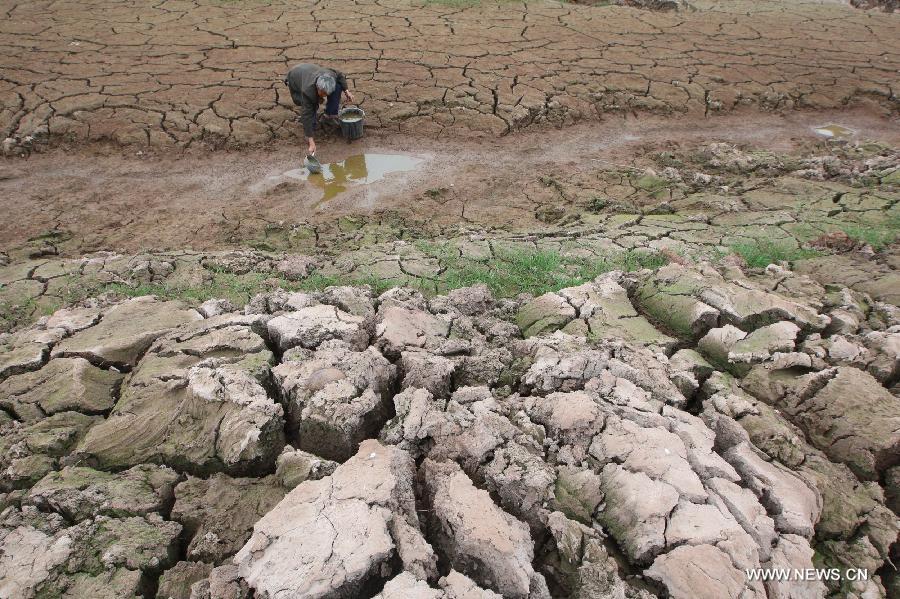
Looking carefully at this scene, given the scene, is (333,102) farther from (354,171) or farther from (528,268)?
(528,268)

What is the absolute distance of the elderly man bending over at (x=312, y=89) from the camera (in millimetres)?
6152

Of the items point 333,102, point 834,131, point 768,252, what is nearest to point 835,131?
point 834,131

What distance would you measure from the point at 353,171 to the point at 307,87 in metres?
1.13

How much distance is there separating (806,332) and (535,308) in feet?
5.09

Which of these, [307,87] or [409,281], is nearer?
[409,281]

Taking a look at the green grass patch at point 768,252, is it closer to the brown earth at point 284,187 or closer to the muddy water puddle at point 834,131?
the brown earth at point 284,187

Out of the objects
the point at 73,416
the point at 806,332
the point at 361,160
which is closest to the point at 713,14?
the point at 361,160

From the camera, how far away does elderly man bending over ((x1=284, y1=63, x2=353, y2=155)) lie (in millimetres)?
6152

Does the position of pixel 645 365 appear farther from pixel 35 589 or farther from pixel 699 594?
pixel 35 589

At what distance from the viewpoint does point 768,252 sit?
424 centimetres

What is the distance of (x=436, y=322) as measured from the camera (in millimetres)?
3111

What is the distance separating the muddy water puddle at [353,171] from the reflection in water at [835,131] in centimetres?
619

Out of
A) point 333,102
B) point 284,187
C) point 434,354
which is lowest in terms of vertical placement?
point 284,187

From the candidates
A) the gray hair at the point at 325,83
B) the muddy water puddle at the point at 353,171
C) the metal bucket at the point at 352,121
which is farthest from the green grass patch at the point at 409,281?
the metal bucket at the point at 352,121
